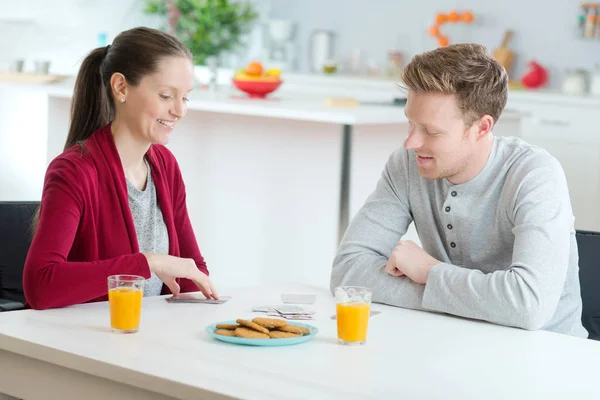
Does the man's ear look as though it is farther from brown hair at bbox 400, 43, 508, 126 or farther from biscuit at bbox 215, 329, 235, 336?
biscuit at bbox 215, 329, 235, 336

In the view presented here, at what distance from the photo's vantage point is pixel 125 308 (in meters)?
1.57

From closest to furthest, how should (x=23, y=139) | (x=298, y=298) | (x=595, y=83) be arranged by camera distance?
(x=298, y=298) → (x=23, y=139) → (x=595, y=83)

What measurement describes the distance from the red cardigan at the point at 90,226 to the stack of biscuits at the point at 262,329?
33 centimetres

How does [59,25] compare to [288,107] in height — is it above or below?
above

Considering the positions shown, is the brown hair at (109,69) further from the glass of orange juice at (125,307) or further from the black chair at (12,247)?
the glass of orange juice at (125,307)

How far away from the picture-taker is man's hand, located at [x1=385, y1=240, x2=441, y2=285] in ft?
6.18

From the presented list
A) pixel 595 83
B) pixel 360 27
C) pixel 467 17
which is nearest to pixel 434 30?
pixel 467 17

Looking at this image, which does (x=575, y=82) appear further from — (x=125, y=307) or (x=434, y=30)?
(x=125, y=307)

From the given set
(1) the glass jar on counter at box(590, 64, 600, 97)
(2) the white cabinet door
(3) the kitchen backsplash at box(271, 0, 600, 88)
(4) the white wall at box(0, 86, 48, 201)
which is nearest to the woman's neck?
(4) the white wall at box(0, 86, 48, 201)

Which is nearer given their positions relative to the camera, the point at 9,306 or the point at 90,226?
the point at 90,226

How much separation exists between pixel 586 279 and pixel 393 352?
0.83 meters

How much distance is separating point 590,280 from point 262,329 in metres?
0.97

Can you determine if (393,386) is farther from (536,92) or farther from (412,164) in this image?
(536,92)

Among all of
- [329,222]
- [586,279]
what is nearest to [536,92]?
[329,222]
